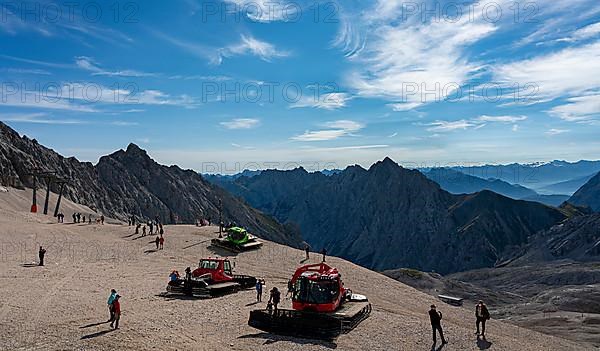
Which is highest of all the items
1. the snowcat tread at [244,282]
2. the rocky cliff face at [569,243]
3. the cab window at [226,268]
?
the cab window at [226,268]

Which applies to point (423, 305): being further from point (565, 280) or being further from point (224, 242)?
point (565, 280)

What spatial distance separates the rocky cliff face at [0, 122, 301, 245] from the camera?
118 m

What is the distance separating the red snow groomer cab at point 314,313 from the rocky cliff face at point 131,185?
97893mm

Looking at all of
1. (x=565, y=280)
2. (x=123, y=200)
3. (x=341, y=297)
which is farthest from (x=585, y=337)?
(x=123, y=200)

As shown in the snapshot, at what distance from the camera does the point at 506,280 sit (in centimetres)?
11900

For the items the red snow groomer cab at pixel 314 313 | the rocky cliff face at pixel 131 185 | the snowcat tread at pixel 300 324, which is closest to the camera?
the snowcat tread at pixel 300 324

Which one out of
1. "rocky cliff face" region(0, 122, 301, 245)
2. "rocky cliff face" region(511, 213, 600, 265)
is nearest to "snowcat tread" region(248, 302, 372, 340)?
"rocky cliff face" region(0, 122, 301, 245)

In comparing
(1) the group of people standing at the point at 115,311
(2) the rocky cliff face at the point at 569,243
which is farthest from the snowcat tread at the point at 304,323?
(2) the rocky cliff face at the point at 569,243

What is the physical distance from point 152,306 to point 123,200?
127 metres

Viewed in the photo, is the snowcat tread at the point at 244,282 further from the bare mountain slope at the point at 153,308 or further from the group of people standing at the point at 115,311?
the group of people standing at the point at 115,311

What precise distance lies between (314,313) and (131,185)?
142207 millimetres

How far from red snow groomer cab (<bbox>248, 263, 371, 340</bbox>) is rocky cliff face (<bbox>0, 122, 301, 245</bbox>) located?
97.9m

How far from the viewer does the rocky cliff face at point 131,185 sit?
387ft

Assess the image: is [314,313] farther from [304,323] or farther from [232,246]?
[232,246]
